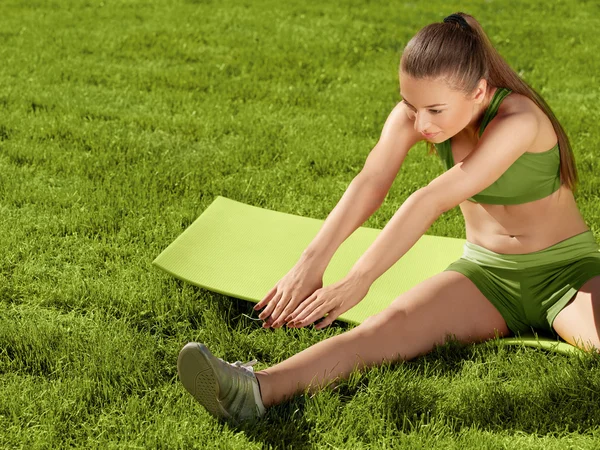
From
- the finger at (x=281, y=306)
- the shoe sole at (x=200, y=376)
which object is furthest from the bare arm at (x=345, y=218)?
the shoe sole at (x=200, y=376)

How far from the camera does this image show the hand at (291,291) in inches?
96.7

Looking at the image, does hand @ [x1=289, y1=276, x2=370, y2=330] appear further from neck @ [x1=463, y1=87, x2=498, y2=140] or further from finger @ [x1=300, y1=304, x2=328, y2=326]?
neck @ [x1=463, y1=87, x2=498, y2=140]

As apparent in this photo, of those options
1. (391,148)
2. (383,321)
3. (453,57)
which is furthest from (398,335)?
(453,57)

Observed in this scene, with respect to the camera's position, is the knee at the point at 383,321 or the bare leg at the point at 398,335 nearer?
the bare leg at the point at 398,335

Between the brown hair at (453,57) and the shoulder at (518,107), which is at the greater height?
the brown hair at (453,57)

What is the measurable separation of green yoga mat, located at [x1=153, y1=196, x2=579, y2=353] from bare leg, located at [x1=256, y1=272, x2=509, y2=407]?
216 mm

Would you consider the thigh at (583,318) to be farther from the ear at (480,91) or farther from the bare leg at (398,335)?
the ear at (480,91)

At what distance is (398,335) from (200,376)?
26.7 inches

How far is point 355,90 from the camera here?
18.4 feet

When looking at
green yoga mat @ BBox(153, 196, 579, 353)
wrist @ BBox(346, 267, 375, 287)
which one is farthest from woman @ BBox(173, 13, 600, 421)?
green yoga mat @ BBox(153, 196, 579, 353)

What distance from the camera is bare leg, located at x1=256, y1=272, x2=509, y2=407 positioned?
7.80 ft

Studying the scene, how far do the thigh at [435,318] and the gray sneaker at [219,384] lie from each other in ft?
1.47

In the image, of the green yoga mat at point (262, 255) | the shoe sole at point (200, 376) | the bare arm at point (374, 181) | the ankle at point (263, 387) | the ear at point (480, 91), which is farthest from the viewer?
the green yoga mat at point (262, 255)

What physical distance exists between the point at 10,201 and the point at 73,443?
6.27 ft
